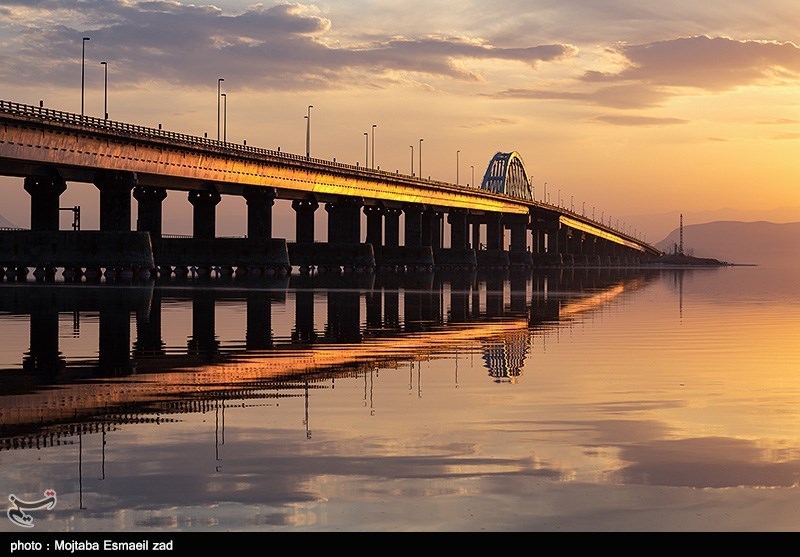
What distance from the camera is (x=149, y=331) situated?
40438mm

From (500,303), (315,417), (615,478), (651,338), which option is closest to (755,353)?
(651,338)

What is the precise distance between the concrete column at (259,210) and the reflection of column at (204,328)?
7276cm

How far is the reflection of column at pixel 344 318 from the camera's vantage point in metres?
39.9

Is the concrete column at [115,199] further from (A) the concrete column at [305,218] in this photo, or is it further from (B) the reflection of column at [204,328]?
(A) the concrete column at [305,218]

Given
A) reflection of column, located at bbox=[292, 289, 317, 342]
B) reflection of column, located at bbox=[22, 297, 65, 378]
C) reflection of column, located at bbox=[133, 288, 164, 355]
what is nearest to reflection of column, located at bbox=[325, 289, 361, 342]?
reflection of column, located at bbox=[292, 289, 317, 342]

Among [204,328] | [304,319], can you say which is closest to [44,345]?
[204,328]

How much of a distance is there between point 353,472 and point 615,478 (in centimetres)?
305

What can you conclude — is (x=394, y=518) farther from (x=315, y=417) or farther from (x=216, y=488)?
(x=315, y=417)

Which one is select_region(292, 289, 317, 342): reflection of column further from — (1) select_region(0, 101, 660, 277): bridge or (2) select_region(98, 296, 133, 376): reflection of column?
(1) select_region(0, 101, 660, 277): bridge

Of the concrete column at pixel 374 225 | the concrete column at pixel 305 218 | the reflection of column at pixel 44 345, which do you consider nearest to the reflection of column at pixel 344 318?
the reflection of column at pixel 44 345

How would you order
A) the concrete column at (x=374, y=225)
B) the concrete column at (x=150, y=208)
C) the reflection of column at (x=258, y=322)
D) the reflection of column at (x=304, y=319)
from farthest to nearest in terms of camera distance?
1. the concrete column at (x=374, y=225)
2. the concrete column at (x=150, y=208)
3. the reflection of column at (x=304, y=319)
4. the reflection of column at (x=258, y=322)

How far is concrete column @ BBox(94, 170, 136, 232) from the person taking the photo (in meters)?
110

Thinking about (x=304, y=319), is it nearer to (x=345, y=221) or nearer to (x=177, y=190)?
(x=177, y=190)

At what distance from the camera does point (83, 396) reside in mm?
22594
